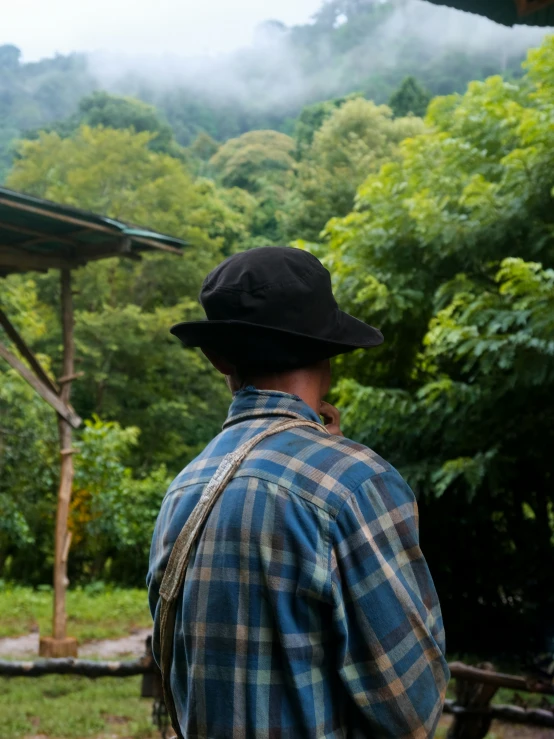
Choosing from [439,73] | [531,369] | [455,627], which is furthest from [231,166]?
[439,73]

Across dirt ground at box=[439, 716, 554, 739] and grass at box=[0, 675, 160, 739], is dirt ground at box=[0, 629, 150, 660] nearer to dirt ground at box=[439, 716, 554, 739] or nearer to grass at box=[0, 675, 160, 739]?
grass at box=[0, 675, 160, 739]

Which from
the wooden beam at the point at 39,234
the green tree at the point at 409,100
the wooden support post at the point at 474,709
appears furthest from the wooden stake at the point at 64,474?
the green tree at the point at 409,100

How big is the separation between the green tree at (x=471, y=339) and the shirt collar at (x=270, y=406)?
12.9 feet

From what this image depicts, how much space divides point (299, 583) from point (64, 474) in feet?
21.6

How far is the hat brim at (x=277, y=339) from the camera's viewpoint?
3.76 ft

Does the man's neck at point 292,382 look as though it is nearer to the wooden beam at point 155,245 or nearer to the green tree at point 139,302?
the wooden beam at point 155,245

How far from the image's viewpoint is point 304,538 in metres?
Result: 1.03

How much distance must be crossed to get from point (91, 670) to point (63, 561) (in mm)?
2889

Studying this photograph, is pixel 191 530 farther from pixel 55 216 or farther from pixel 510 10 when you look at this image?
pixel 55 216

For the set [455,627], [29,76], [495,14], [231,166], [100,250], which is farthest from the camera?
[29,76]

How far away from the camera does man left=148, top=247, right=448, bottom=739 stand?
3.34 ft

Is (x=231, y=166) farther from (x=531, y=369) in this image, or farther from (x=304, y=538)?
(x=304, y=538)

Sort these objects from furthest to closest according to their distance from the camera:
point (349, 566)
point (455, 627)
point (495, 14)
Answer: point (455, 627), point (495, 14), point (349, 566)

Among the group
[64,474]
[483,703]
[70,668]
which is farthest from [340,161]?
[483,703]
